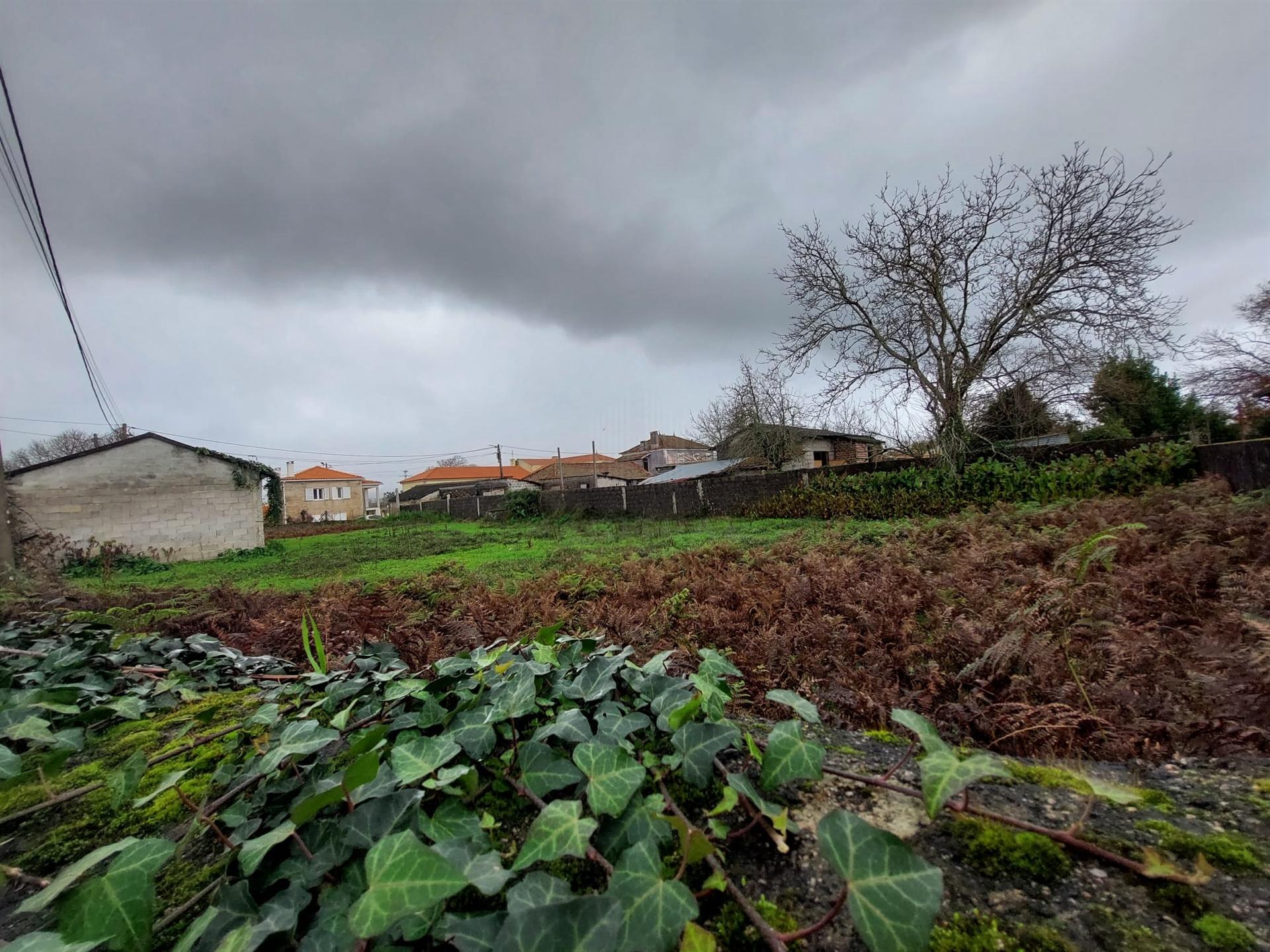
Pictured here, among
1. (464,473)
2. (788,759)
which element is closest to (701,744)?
(788,759)

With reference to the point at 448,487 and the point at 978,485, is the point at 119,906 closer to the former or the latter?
the point at 978,485

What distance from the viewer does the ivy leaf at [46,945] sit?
51 centimetres

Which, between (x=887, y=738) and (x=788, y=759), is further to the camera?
(x=887, y=738)

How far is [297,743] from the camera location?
0.87 metres

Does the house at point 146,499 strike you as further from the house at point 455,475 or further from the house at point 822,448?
the house at point 455,475

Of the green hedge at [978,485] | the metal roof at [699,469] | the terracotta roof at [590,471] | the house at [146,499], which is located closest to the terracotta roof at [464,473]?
the terracotta roof at [590,471]

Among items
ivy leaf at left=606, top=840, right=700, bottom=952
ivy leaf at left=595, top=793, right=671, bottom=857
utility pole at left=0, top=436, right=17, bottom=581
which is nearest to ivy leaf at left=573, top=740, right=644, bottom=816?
ivy leaf at left=595, top=793, right=671, bottom=857

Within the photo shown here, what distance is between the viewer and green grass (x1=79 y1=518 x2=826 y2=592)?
7000 millimetres

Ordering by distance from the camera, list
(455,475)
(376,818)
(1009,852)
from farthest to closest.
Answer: (455,475), (376,818), (1009,852)

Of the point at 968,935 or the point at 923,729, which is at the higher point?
the point at 923,729

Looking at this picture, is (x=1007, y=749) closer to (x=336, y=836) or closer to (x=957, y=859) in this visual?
(x=957, y=859)

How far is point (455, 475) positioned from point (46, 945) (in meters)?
60.7

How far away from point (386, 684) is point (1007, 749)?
1664 mm

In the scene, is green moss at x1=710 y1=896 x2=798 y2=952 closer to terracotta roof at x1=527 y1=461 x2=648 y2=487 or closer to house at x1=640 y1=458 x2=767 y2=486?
house at x1=640 y1=458 x2=767 y2=486
